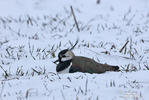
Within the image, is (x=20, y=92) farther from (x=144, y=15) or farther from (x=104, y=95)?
(x=144, y=15)

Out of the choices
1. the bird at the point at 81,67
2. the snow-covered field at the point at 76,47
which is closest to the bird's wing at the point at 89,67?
the bird at the point at 81,67

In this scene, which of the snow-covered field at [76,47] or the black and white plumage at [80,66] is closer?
the snow-covered field at [76,47]

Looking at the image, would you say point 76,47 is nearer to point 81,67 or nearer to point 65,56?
point 65,56

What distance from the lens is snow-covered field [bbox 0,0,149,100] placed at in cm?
369

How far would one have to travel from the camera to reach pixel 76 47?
20.3 ft

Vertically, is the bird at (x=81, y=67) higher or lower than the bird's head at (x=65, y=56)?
lower

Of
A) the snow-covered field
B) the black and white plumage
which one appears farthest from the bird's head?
the snow-covered field

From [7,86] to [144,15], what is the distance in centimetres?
589

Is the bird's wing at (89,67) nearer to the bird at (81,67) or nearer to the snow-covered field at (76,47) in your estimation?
the bird at (81,67)

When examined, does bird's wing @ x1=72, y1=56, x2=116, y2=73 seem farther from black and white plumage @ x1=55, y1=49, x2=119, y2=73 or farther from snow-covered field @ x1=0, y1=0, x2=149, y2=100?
snow-covered field @ x1=0, y1=0, x2=149, y2=100

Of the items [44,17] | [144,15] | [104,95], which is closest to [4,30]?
[44,17]

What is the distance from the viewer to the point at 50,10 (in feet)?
34.3

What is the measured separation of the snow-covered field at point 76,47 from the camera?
3.69 meters

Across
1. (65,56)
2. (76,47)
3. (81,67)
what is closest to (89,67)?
(81,67)
